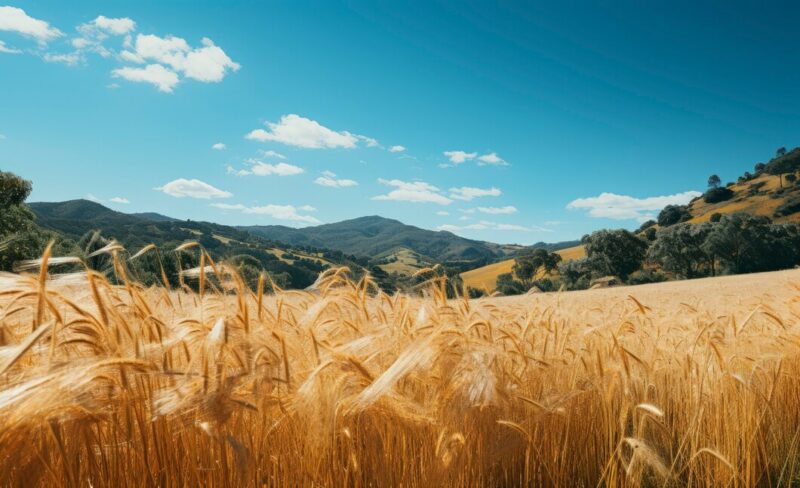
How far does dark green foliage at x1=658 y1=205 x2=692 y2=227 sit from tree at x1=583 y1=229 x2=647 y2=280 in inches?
1479

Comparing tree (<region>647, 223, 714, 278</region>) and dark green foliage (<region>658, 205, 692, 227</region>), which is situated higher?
dark green foliage (<region>658, 205, 692, 227</region>)

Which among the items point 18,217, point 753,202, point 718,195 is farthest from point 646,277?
point 718,195

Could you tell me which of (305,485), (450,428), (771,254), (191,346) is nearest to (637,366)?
(450,428)

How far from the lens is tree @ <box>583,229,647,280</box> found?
58344mm

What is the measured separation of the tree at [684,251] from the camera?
182 ft

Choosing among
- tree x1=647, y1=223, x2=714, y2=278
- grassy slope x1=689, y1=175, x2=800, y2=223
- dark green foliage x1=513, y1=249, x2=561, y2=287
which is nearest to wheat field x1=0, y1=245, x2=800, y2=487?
tree x1=647, y1=223, x2=714, y2=278

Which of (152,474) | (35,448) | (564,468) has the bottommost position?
(564,468)

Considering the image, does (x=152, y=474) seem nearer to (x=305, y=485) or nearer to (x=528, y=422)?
(x=305, y=485)

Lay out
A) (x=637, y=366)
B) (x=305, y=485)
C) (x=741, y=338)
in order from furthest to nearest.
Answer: (x=741, y=338), (x=637, y=366), (x=305, y=485)

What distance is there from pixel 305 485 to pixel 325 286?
160 centimetres

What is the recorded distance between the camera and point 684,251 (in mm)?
55406

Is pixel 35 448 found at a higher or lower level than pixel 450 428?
higher

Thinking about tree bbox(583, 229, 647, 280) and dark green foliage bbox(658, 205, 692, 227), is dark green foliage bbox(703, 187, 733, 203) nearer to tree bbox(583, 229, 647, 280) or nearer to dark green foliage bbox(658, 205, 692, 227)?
dark green foliage bbox(658, 205, 692, 227)

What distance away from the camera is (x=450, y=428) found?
2006 mm
